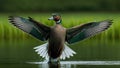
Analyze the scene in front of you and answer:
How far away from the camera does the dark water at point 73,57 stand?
1342cm

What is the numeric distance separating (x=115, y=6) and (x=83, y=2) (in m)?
1.73

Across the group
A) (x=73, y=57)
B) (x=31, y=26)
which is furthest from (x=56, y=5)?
(x=31, y=26)

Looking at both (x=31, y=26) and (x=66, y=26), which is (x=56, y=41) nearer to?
(x=31, y=26)

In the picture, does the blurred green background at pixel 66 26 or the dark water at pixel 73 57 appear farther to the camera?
the blurred green background at pixel 66 26

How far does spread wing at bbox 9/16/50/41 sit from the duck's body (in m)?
0.13

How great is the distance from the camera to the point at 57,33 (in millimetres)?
14023

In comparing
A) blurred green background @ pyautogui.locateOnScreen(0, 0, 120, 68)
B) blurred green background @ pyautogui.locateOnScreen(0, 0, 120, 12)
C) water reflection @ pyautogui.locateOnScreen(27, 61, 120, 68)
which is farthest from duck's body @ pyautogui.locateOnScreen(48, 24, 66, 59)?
blurred green background @ pyautogui.locateOnScreen(0, 0, 120, 12)

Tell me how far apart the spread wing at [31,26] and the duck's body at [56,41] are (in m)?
0.13

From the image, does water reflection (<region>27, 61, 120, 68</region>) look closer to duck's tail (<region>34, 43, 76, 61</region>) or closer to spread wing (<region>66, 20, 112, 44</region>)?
duck's tail (<region>34, 43, 76, 61</region>)

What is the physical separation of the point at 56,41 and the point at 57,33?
179 millimetres

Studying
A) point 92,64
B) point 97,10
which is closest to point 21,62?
point 92,64

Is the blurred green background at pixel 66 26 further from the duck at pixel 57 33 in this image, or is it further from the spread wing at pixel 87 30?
the spread wing at pixel 87 30

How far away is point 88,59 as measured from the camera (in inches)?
575

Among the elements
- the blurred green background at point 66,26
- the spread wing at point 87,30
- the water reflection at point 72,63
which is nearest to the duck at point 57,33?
the spread wing at point 87,30
